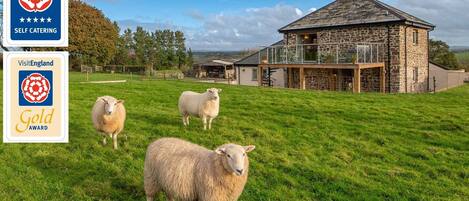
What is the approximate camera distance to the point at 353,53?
24797 mm

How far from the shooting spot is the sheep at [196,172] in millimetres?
5488

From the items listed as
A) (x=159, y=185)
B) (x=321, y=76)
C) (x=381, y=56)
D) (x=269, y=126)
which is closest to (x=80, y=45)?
(x=321, y=76)

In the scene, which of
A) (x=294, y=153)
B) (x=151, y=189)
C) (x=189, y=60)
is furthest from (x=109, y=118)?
(x=189, y=60)

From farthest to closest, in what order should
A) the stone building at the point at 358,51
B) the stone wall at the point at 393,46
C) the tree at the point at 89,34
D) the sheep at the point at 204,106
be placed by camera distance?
1. the tree at the point at 89,34
2. the stone wall at the point at 393,46
3. the stone building at the point at 358,51
4. the sheep at the point at 204,106

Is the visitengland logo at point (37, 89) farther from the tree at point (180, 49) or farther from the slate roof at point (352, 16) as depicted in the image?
the tree at point (180, 49)

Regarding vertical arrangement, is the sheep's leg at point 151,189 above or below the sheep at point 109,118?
below

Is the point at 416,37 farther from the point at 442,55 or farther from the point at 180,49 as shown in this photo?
the point at 180,49

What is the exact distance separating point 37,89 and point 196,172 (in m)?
2.40

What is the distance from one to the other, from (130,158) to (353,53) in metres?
19.3

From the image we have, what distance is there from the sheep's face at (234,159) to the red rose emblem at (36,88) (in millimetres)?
2280

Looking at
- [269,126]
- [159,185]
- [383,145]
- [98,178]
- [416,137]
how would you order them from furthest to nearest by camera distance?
[269,126], [416,137], [383,145], [98,178], [159,185]

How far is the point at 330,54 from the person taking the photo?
24688 millimetres

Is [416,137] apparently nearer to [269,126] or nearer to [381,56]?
[269,126]

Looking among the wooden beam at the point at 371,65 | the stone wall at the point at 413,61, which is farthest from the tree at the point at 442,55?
the wooden beam at the point at 371,65
